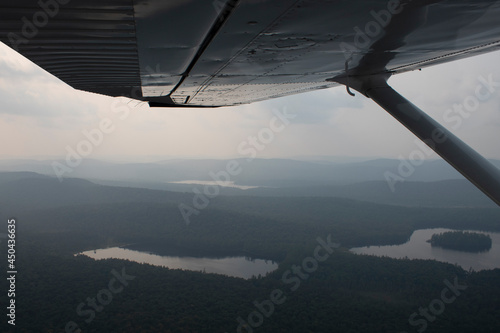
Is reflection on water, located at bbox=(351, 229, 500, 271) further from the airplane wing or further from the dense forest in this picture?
the airplane wing

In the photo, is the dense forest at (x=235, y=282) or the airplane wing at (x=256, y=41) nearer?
the airplane wing at (x=256, y=41)

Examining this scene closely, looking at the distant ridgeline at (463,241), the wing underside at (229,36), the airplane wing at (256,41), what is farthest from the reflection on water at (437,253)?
the wing underside at (229,36)

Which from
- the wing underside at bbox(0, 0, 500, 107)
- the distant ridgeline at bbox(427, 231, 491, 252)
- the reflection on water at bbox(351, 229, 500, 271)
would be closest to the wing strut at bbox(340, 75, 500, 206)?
the wing underside at bbox(0, 0, 500, 107)

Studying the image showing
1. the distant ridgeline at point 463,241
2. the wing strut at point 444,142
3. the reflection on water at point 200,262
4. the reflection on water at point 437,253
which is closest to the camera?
the wing strut at point 444,142

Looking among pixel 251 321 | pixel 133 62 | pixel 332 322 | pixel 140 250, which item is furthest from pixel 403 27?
pixel 140 250

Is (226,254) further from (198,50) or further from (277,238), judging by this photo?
(198,50)

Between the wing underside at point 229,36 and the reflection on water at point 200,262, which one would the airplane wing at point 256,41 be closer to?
the wing underside at point 229,36

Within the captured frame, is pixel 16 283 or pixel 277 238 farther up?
pixel 277 238

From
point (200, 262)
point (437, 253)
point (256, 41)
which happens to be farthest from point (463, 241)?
point (256, 41)
